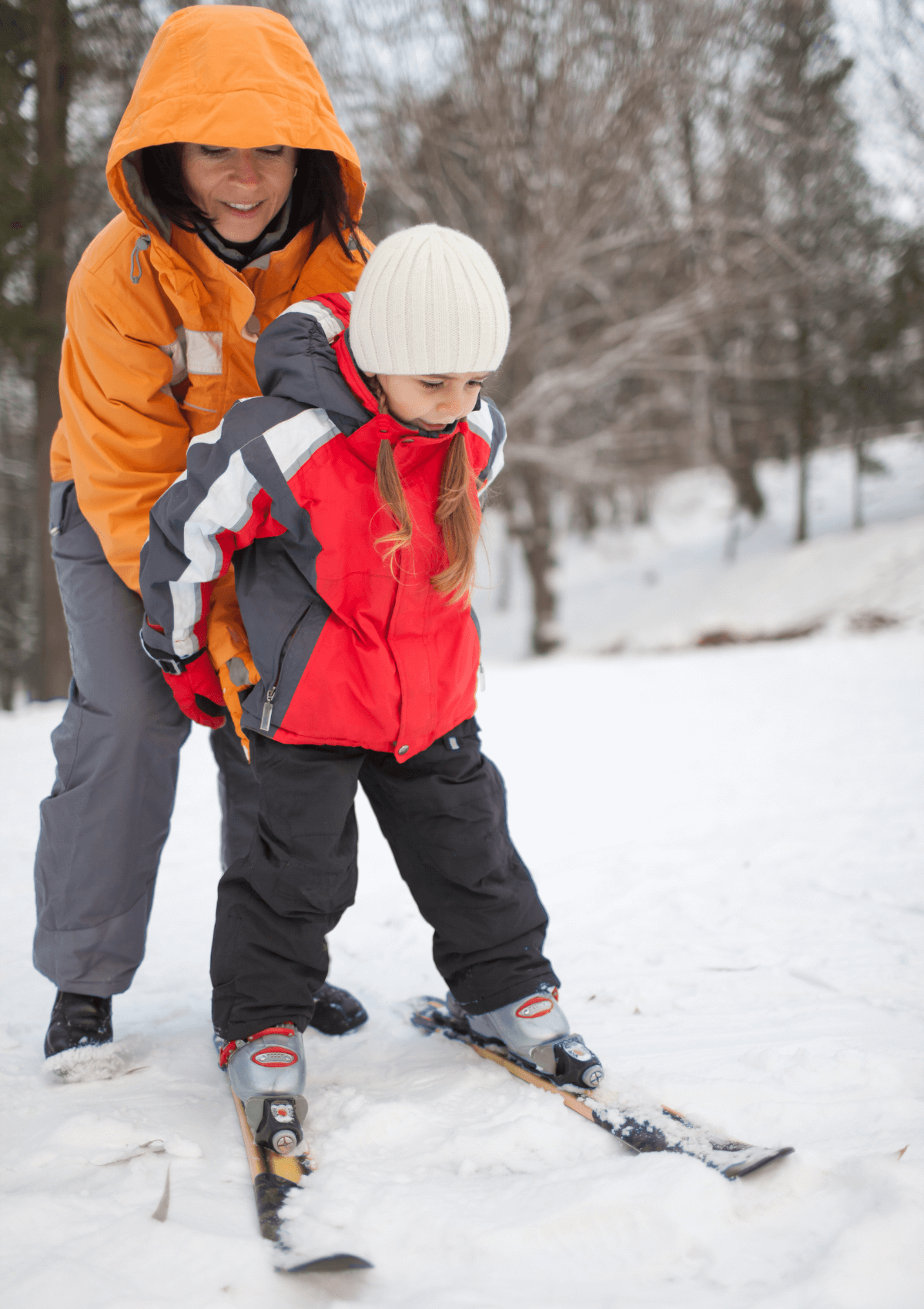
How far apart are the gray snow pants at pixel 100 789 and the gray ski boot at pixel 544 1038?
0.73m

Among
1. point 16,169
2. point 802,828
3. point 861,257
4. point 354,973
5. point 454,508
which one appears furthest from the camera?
point 861,257

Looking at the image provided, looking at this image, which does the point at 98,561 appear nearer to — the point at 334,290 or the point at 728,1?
the point at 334,290

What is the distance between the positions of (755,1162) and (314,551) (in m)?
1.17

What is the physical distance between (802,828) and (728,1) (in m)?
9.85

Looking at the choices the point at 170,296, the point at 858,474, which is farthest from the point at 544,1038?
the point at 858,474

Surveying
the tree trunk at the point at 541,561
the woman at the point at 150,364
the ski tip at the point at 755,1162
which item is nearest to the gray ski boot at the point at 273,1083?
the woman at the point at 150,364

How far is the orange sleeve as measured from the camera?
1.71 m

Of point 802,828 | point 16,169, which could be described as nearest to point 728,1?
point 16,169

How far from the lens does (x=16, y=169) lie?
261 inches

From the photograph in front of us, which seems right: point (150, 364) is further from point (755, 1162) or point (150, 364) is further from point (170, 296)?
point (755, 1162)

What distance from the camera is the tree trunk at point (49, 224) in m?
6.53

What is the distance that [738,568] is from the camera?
1466cm

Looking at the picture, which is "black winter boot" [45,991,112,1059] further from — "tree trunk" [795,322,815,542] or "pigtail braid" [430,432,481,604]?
"tree trunk" [795,322,815,542]

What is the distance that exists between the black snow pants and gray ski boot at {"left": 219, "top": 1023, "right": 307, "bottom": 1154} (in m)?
0.03
